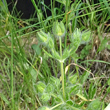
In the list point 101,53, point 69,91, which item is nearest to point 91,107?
point 69,91

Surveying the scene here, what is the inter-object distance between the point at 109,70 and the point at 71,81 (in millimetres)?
438

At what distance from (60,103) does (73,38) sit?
232 millimetres

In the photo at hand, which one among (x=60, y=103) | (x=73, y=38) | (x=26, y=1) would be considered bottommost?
(x=60, y=103)

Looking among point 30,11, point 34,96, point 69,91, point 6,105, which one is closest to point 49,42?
point 69,91

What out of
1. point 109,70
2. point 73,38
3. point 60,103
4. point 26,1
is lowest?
point 109,70

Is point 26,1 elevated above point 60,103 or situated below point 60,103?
above

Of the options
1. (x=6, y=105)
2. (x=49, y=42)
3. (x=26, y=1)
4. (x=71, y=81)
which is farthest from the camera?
(x=26, y=1)

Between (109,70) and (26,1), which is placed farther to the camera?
(26,1)

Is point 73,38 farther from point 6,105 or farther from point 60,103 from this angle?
point 6,105

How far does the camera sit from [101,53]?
118 centimetres

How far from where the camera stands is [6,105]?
1.01m

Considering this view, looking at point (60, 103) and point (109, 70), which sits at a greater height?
point (60, 103)

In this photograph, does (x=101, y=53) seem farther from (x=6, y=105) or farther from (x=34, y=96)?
(x=6, y=105)

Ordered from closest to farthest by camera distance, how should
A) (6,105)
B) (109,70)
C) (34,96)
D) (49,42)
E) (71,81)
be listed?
(49,42)
(71,81)
(34,96)
(6,105)
(109,70)
